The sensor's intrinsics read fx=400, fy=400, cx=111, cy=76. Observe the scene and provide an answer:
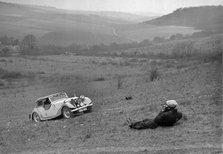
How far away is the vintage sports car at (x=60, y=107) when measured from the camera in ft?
62.3

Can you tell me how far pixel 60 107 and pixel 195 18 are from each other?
149 metres

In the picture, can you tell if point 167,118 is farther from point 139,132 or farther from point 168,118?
point 139,132

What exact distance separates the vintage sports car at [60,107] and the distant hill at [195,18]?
11450 cm

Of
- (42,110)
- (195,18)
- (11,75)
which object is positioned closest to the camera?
(42,110)

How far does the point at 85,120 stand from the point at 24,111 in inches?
415

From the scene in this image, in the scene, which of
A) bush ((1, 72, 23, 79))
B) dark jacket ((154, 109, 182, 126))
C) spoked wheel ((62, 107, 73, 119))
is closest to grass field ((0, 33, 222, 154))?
dark jacket ((154, 109, 182, 126))

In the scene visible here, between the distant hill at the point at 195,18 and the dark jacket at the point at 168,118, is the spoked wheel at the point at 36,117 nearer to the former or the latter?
the dark jacket at the point at 168,118

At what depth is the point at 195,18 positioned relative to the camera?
16162 centimetres

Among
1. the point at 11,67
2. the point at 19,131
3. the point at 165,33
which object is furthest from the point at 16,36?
the point at 19,131

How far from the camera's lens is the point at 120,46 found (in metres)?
110

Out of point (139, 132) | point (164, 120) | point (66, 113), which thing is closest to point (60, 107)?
point (66, 113)

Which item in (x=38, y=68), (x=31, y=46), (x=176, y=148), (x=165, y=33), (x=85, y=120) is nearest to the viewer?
(x=176, y=148)

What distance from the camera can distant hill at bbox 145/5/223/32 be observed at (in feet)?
447

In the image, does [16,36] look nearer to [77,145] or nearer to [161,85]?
[161,85]
